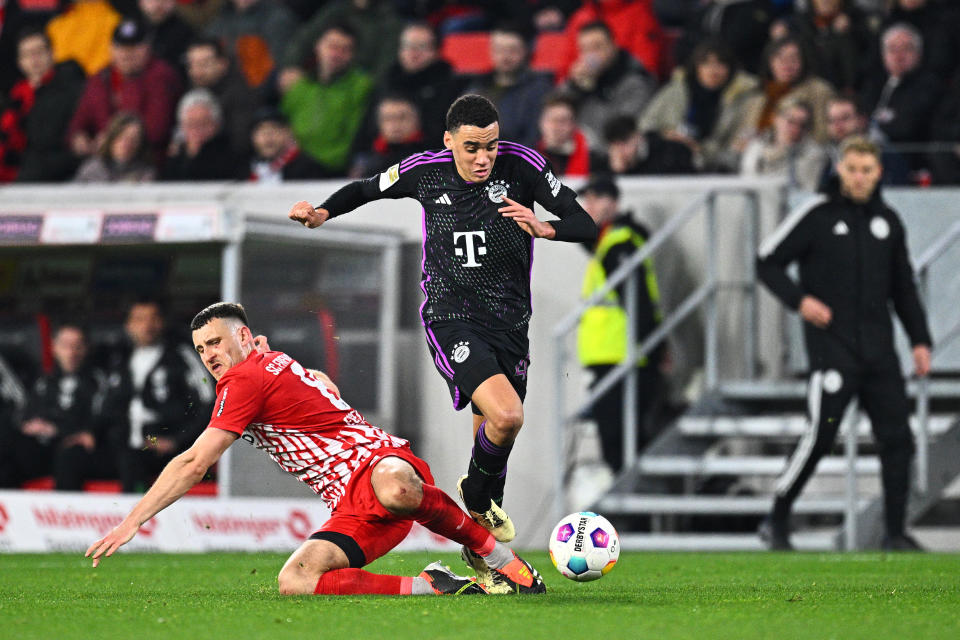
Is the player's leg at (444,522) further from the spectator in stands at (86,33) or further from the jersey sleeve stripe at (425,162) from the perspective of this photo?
the spectator in stands at (86,33)

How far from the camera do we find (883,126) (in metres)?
11.5

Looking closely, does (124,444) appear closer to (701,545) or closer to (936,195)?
(701,545)

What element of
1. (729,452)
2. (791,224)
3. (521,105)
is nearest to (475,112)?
(791,224)

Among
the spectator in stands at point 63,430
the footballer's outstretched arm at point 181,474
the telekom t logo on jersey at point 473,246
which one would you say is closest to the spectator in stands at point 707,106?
the spectator in stands at point 63,430

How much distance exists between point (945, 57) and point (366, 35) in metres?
5.20

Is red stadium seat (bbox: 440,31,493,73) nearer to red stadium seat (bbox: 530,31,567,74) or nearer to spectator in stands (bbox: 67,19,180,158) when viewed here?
red stadium seat (bbox: 530,31,567,74)

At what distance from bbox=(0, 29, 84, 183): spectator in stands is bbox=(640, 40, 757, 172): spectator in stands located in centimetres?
532

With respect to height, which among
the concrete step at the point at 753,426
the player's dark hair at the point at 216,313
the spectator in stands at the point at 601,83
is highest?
the spectator in stands at the point at 601,83

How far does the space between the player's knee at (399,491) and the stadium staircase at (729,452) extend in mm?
4609

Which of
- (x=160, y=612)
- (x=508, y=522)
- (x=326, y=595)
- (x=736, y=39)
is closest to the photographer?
(x=160, y=612)

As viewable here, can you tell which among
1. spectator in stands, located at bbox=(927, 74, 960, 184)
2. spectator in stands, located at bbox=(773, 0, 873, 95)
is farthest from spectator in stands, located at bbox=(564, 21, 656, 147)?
spectator in stands, located at bbox=(927, 74, 960, 184)

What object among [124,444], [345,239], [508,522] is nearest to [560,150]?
[345,239]

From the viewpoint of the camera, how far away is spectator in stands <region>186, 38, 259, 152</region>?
1379 centimetres

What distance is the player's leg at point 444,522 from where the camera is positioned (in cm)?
600
